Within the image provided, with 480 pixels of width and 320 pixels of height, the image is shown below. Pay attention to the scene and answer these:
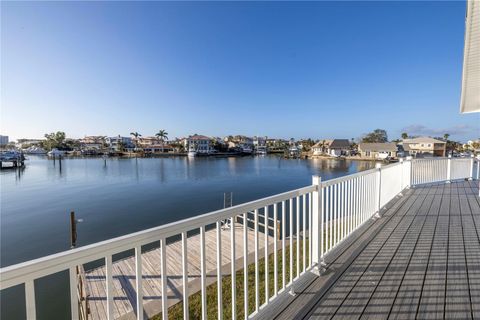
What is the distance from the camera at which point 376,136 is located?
213 ft

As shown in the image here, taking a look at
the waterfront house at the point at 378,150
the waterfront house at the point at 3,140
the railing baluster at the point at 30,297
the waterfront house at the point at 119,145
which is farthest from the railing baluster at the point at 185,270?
the waterfront house at the point at 3,140

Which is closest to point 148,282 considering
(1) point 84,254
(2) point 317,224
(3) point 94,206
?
(2) point 317,224

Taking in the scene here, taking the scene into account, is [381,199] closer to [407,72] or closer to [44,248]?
[44,248]

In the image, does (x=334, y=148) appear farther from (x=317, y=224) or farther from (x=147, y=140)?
(x=147, y=140)

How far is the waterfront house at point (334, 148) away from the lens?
5725 cm

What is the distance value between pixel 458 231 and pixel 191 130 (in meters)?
84.7

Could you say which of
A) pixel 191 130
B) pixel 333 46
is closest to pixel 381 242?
pixel 333 46

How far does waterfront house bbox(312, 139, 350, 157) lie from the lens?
188ft

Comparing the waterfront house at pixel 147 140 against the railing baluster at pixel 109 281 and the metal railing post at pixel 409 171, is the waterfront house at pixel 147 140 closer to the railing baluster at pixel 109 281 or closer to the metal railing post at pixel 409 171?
the metal railing post at pixel 409 171

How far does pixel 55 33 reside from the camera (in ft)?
27.9

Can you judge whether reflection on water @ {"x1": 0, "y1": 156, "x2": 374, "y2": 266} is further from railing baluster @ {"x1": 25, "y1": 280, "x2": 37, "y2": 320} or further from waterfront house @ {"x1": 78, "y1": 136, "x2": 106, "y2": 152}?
waterfront house @ {"x1": 78, "y1": 136, "x2": 106, "y2": 152}

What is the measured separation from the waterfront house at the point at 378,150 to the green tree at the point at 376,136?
1417cm

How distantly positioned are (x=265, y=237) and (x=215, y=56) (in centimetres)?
1910

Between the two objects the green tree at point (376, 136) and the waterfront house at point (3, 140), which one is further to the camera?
the waterfront house at point (3, 140)
